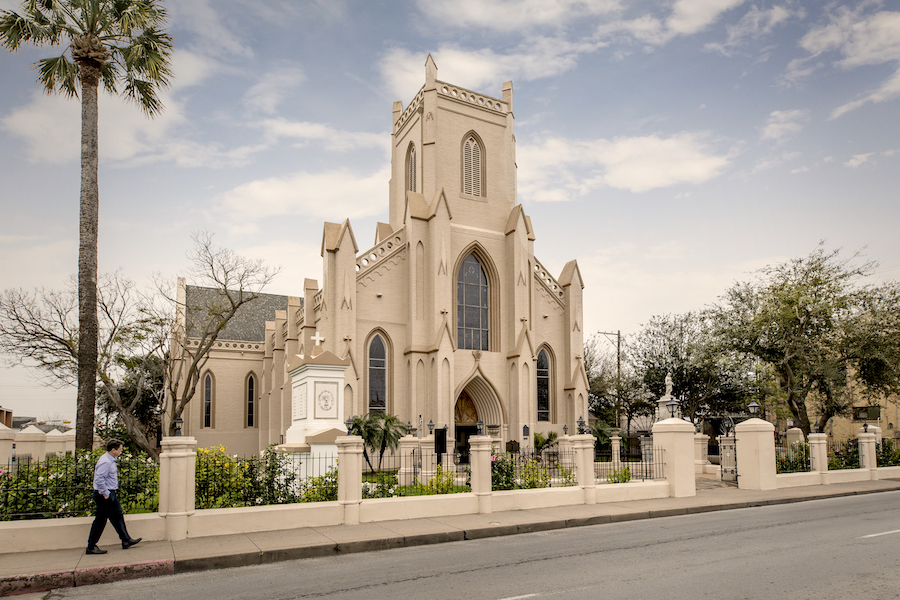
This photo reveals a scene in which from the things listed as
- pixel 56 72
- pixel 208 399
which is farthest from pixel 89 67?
pixel 208 399

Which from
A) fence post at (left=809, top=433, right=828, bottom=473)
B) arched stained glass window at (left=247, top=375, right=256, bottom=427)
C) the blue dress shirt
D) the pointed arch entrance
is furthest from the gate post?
arched stained glass window at (left=247, top=375, right=256, bottom=427)

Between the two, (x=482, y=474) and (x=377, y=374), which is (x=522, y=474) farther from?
(x=377, y=374)

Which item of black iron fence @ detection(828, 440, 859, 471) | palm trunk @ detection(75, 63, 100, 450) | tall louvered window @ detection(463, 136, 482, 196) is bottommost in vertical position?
black iron fence @ detection(828, 440, 859, 471)

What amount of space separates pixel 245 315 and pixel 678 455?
3595 centimetres

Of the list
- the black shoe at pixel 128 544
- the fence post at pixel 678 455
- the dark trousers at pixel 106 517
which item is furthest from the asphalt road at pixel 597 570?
the fence post at pixel 678 455

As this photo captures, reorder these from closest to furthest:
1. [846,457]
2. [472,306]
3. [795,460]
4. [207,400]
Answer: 1. [795,460]
2. [846,457]
3. [472,306]
4. [207,400]

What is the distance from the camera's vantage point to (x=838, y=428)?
4306 centimetres

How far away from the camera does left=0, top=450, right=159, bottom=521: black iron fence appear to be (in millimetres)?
10255

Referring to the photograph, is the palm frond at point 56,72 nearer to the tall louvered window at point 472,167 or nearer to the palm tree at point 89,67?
the palm tree at point 89,67

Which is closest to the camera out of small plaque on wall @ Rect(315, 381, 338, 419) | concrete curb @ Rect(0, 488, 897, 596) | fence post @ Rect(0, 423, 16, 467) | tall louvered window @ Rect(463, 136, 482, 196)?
concrete curb @ Rect(0, 488, 897, 596)

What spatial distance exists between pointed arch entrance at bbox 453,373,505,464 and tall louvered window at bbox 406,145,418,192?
10.7 m

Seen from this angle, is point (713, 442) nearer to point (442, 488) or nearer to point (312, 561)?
point (442, 488)

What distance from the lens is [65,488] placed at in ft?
34.9

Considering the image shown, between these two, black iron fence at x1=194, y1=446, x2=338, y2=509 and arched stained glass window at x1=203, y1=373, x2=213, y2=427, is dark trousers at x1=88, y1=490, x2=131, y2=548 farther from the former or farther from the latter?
→ arched stained glass window at x1=203, y1=373, x2=213, y2=427
